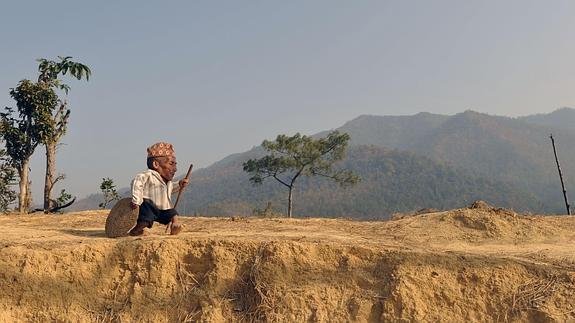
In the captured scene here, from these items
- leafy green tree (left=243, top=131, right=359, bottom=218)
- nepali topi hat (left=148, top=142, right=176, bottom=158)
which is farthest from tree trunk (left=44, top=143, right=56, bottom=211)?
leafy green tree (left=243, top=131, right=359, bottom=218)

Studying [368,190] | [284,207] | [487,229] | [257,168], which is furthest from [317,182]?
[487,229]

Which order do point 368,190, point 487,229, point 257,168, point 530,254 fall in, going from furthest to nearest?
point 368,190 → point 257,168 → point 487,229 → point 530,254

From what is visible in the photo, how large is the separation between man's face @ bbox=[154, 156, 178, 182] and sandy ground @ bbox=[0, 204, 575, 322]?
1526mm

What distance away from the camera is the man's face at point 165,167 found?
27.9 feet

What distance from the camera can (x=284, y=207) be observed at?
12925 cm

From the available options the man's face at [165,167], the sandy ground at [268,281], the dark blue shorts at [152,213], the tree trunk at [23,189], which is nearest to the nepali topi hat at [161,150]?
the man's face at [165,167]

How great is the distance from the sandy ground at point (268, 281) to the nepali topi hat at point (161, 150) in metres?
1.93

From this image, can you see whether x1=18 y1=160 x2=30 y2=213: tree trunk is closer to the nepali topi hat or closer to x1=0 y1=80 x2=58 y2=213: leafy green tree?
x1=0 y1=80 x2=58 y2=213: leafy green tree

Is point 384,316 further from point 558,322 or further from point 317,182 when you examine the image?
point 317,182

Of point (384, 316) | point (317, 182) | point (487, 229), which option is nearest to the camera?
point (384, 316)

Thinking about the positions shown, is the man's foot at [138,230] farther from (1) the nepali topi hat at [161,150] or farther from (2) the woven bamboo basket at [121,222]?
(1) the nepali topi hat at [161,150]

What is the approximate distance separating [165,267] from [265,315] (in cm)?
197

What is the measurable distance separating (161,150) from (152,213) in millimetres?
1384

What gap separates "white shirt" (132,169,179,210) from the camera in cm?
802
